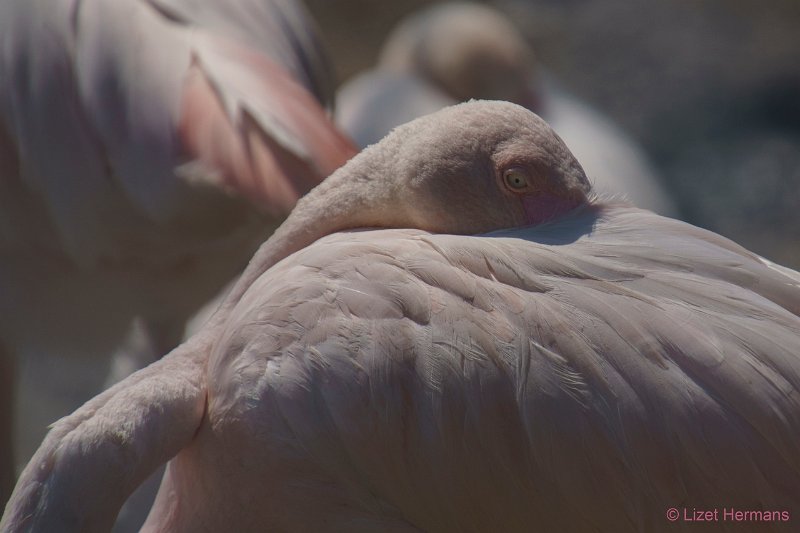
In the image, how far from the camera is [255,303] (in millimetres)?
1788

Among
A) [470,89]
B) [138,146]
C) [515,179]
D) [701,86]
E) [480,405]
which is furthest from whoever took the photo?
[701,86]

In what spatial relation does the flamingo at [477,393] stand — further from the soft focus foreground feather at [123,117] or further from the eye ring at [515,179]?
the soft focus foreground feather at [123,117]

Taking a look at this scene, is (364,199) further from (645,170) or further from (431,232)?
(645,170)

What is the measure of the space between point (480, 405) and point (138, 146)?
1229mm

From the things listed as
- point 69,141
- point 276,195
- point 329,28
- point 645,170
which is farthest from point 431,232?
point 329,28

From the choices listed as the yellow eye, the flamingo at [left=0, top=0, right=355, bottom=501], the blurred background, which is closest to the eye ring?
the yellow eye

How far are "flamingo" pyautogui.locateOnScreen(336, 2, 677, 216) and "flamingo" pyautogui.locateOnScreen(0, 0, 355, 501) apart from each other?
2.08 meters

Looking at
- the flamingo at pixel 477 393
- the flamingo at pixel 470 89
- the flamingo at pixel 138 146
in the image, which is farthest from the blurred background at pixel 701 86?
the flamingo at pixel 477 393

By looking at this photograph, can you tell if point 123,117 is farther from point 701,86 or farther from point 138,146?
point 701,86

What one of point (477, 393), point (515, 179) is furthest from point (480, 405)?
point (515, 179)

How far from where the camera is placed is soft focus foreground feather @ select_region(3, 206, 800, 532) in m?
1.63

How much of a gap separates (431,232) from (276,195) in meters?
0.73

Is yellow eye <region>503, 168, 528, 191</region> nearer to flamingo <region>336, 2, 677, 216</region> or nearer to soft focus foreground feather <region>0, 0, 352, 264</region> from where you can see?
soft focus foreground feather <region>0, 0, 352, 264</region>

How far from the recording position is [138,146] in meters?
2.54
